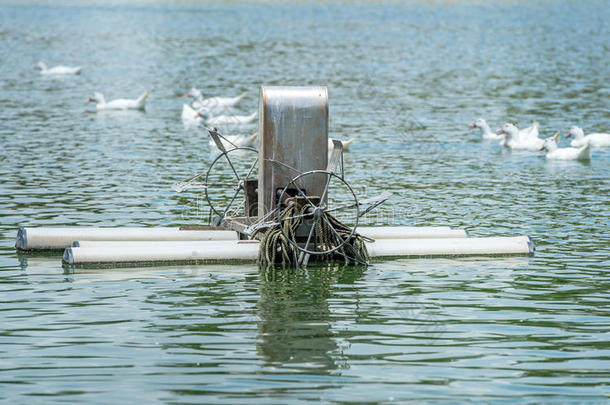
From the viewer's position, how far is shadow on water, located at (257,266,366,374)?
10.3 m

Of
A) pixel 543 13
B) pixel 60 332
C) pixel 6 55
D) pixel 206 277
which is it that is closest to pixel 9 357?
pixel 60 332

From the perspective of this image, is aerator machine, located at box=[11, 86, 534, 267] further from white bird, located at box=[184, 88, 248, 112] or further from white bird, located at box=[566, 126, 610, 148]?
white bird, located at box=[184, 88, 248, 112]

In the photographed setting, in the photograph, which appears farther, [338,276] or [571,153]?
[571,153]

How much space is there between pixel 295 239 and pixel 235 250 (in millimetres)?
762

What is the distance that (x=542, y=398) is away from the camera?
9.46 m

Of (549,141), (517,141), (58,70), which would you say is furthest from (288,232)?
(58,70)

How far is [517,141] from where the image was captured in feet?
88.9

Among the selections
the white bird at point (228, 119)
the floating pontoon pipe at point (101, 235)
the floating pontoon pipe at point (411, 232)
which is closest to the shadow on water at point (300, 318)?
the floating pontoon pipe at point (411, 232)

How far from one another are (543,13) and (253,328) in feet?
313

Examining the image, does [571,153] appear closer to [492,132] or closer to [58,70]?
[492,132]

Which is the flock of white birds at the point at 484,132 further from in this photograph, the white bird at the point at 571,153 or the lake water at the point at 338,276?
the lake water at the point at 338,276

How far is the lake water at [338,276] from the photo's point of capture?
9930 millimetres

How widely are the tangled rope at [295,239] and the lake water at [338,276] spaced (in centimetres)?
28

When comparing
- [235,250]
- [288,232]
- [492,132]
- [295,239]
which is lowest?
[492,132]
